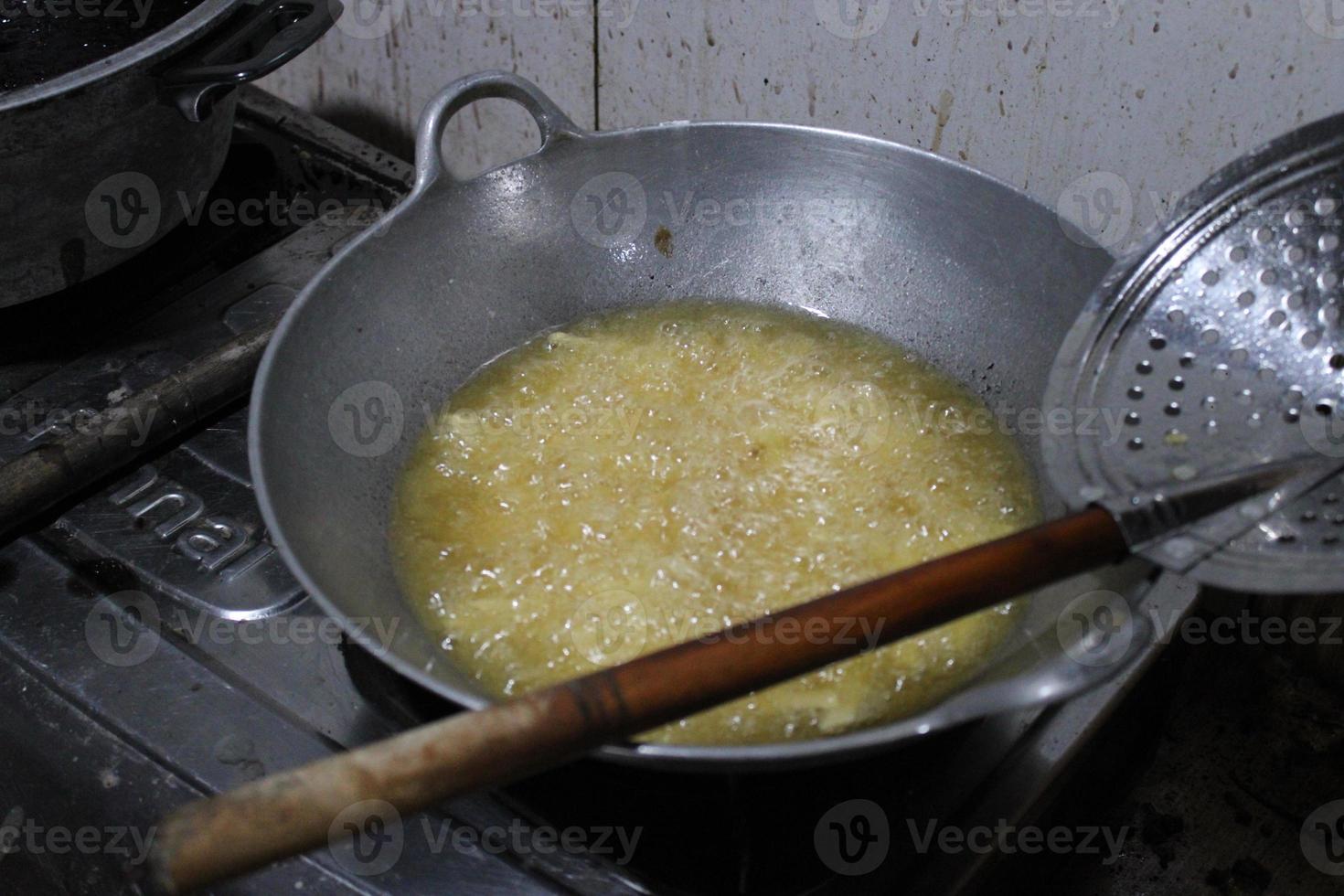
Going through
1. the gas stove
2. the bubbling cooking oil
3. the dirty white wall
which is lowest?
the gas stove

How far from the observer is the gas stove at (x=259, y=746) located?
691 millimetres

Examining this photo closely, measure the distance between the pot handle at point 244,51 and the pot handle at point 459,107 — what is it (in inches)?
6.1

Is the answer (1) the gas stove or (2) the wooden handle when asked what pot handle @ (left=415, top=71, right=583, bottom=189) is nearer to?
(1) the gas stove

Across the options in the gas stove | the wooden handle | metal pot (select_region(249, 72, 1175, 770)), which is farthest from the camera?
metal pot (select_region(249, 72, 1175, 770))

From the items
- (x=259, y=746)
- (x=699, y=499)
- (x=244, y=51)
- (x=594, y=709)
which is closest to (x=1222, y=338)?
(x=699, y=499)

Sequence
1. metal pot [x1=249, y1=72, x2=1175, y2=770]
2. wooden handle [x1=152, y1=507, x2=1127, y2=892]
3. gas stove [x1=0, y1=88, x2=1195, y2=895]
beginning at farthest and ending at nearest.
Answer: metal pot [x1=249, y1=72, x2=1175, y2=770]
gas stove [x1=0, y1=88, x2=1195, y2=895]
wooden handle [x1=152, y1=507, x2=1127, y2=892]

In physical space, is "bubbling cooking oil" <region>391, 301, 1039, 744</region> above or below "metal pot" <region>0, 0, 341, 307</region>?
below

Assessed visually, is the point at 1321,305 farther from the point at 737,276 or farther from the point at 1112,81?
the point at 737,276

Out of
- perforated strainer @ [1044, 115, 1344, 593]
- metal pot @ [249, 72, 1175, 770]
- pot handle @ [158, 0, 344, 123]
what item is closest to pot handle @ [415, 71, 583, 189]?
metal pot @ [249, 72, 1175, 770]

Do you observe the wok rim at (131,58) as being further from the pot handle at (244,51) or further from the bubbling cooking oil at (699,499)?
the bubbling cooking oil at (699,499)

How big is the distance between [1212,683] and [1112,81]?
0.61m

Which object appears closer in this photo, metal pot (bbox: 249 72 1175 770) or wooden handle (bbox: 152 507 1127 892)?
wooden handle (bbox: 152 507 1127 892)

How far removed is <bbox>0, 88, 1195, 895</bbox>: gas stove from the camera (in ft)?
2.27

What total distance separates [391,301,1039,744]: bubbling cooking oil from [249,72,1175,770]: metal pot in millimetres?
25
